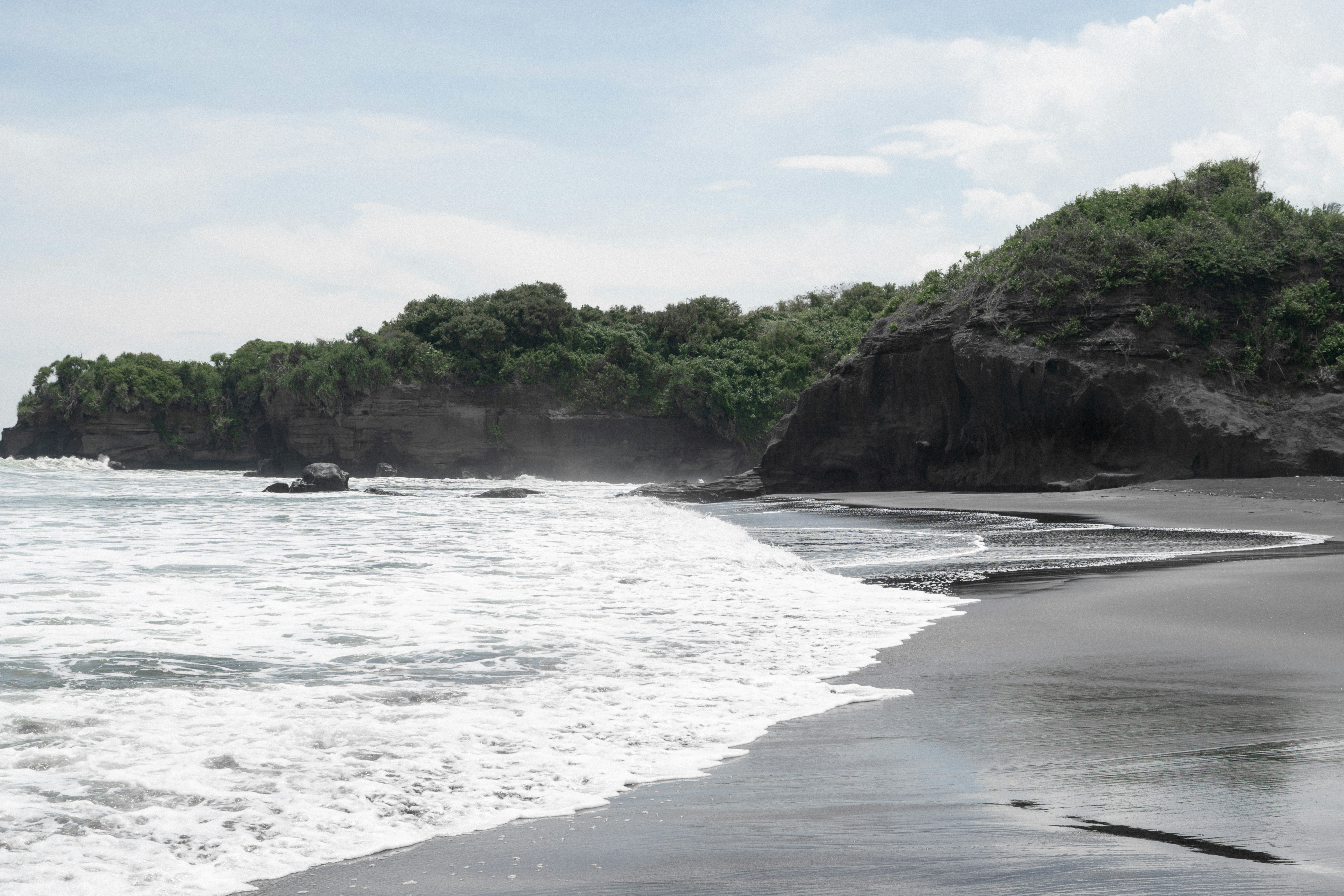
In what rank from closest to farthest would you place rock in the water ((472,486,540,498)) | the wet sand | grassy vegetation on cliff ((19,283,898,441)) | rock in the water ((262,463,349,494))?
1. the wet sand
2. rock in the water ((472,486,540,498))
3. rock in the water ((262,463,349,494))
4. grassy vegetation on cliff ((19,283,898,441))

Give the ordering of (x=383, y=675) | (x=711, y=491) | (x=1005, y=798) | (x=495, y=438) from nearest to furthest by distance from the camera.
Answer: (x=1005, y=798) < (x=383, y=675) < (x=711, y=491) < (x=495, y=438)

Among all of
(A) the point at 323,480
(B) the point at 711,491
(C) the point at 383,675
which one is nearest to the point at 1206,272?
(B) the point at 711,491

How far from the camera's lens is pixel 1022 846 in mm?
2480

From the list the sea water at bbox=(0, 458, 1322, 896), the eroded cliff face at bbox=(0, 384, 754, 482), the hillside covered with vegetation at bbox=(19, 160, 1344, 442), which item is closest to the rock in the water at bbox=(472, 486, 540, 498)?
the hillside covered with vegetation at bbox=(19, 160, 1344, 442)

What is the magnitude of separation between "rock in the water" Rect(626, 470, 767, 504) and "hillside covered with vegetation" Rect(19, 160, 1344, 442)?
23.4 ft

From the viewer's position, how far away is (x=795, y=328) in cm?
5178

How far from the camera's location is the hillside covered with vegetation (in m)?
24.0

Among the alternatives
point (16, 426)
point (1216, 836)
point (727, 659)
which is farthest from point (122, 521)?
point (16, 426)

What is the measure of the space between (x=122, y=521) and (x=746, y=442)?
3706cm

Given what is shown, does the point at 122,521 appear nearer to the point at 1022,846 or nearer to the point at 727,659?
the point at 727,659

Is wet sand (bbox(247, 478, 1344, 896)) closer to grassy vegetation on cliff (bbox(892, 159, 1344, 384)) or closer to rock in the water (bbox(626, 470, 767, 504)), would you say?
grassy vegetation on cliff (bbox(892, 159, 1344, 384))

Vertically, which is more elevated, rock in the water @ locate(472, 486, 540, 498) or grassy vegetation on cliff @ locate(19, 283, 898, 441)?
grassy vegetation on cliff @ locate(19, 283, 898, 441)

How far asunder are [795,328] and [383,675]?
1893 inches

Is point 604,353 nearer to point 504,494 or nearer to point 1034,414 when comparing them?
point 504,494
